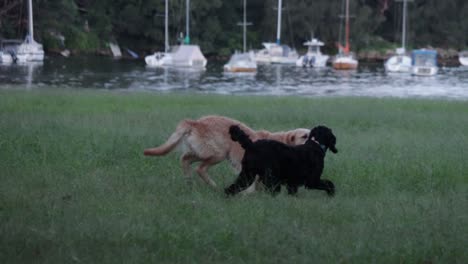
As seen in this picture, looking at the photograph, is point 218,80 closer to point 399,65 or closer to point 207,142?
point 399,65

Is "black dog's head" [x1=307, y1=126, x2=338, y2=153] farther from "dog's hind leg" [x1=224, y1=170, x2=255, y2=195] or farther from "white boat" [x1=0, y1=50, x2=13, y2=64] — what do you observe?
"white boat" [x1=0, y1=50, x2=13, y2=64]

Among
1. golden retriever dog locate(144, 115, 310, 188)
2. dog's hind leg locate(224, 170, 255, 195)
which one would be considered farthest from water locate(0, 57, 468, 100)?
dog's hind leg locate(224, 170, 255, 195)

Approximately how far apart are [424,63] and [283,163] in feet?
156

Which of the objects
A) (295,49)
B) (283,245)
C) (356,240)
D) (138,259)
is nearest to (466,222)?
(356,240)

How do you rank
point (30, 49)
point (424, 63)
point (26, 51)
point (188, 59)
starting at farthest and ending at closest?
point (188, 59), point (30, 49), point (26, 51), point (424, 63)

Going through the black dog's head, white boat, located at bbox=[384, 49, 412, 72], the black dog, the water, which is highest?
the black dog's head

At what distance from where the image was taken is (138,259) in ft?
18.4

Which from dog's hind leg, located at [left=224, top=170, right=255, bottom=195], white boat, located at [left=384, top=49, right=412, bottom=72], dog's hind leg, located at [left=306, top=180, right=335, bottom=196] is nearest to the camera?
dog's hind leg, located at [left=224, top=170, right=255, bottom=195]

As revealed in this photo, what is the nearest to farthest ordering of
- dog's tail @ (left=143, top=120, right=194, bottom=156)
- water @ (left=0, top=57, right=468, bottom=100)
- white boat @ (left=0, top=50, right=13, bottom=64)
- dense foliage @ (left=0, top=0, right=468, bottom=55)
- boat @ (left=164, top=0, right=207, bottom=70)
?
1. dog's tail @ (left=143, top=120, right=194, bottom=156)
2. water @ (left=0, top=57, right=468, bottom=100)
3. white boat @ (left=0, top=50, right=13, bottom=64)
4. boat @ (left=164, top=0, right=207, bottom=70)
5. dense foliage @ (left=0, top=0, right=468, bottom=55)

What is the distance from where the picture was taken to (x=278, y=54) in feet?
220

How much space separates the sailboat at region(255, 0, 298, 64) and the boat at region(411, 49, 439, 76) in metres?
14.7

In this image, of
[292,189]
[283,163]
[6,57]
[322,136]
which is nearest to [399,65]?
[6,57]

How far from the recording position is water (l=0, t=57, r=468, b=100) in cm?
3559

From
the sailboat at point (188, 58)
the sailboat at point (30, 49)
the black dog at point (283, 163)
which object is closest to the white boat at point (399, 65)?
the sailboat at point (188, 58)
